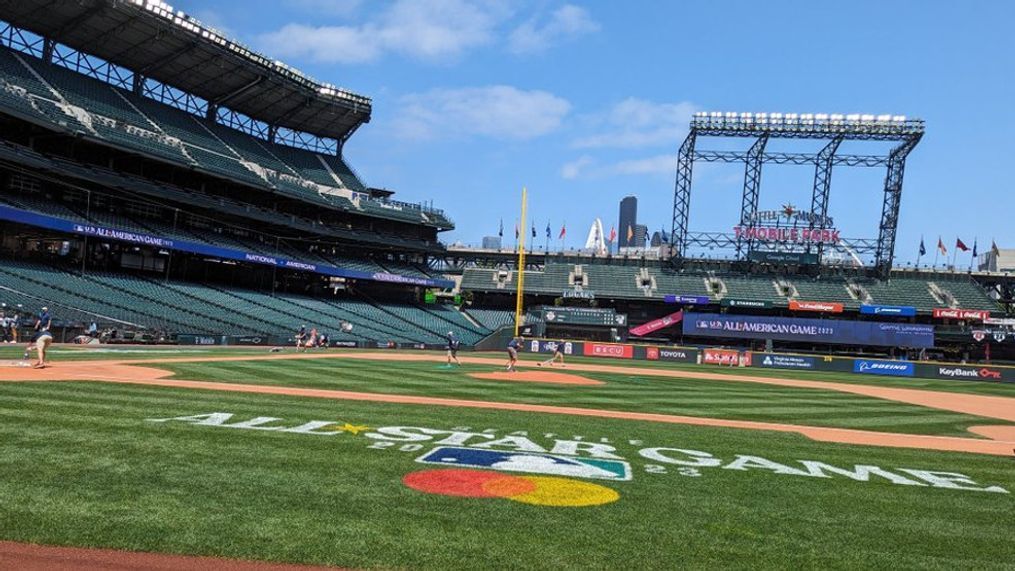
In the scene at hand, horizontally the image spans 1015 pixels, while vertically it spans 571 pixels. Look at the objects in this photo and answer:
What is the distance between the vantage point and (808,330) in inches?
2525

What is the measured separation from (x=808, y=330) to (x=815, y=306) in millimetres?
3043

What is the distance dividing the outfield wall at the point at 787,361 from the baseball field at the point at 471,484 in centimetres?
3540

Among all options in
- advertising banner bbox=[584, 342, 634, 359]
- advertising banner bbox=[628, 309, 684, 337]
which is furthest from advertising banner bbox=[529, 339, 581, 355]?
advertising banner bbox=[628, 309, 684, 337]

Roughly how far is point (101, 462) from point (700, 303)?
6549 cm

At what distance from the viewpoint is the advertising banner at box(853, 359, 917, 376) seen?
156 feet

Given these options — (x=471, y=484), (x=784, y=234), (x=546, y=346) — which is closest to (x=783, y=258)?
(x=784, y=234)

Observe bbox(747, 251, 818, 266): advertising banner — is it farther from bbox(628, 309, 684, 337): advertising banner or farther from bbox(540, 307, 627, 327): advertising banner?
bbox(540, 307, 627, 327): advertising banner

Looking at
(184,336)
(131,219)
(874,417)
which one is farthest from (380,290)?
(874,417)

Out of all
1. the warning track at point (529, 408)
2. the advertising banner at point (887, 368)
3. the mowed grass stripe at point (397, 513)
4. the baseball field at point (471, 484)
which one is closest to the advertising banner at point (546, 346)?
the advertising banner at point (887, 368)

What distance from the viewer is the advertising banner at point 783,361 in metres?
50.7

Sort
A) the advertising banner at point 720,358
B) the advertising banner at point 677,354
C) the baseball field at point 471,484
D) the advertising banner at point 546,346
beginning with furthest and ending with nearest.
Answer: the advertising banner at point 546,346, the advertising banner at point 677,354, the advertising banner at point 720,358, the baseball field at point 471,484

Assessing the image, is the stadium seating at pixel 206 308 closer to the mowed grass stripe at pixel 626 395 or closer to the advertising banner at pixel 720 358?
the mowed grass stripe at pixel 626 395

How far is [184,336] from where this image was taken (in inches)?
1481

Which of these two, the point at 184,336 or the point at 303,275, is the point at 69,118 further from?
the point at 303,275
